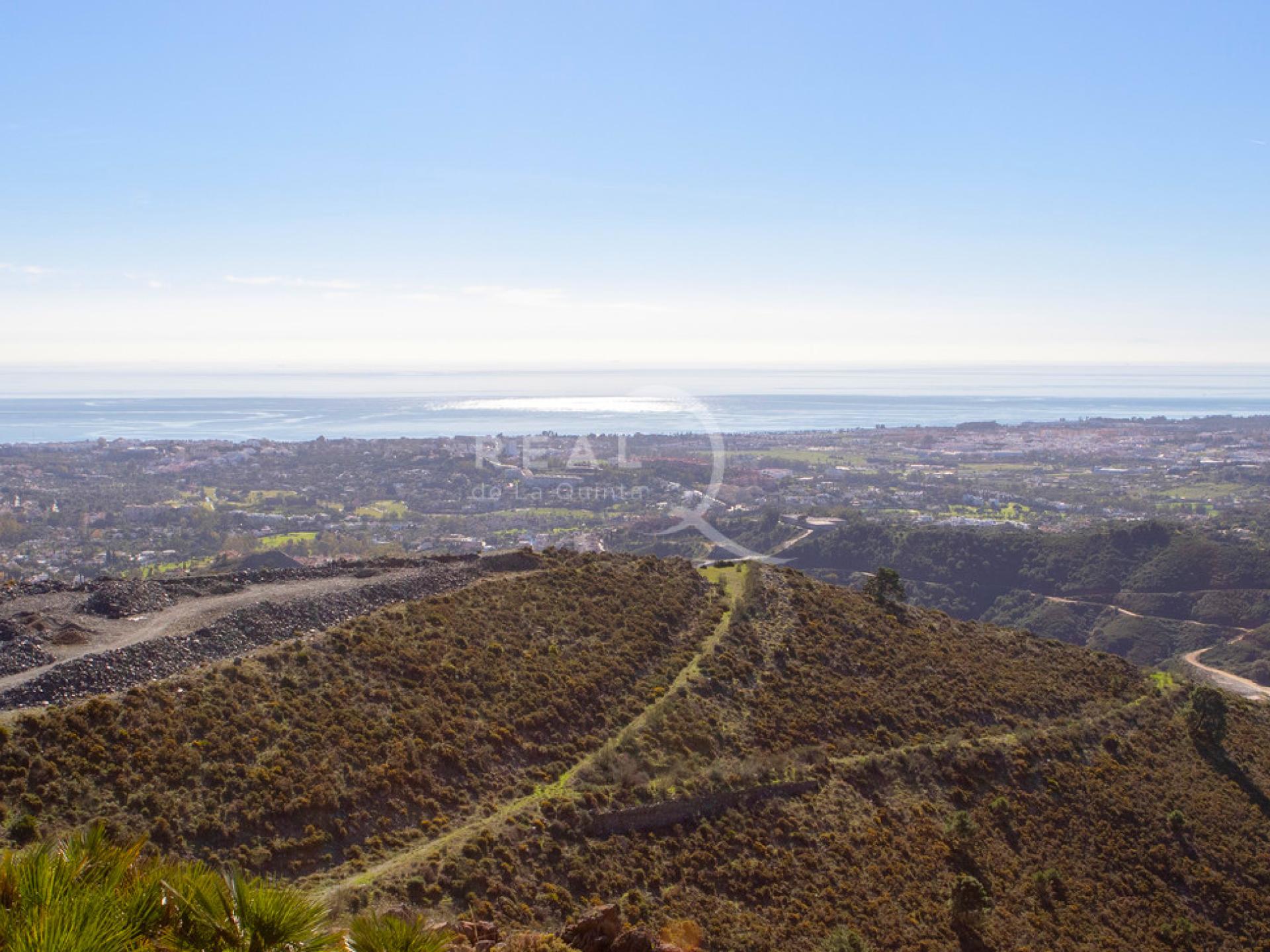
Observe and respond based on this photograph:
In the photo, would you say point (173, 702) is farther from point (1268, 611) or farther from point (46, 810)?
point (1268, 611)

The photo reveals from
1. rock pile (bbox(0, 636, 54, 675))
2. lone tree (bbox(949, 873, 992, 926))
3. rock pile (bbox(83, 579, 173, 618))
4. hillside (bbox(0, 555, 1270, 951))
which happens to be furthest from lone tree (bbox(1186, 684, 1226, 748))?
rock pile (bbox(0, 636, 54, 675))

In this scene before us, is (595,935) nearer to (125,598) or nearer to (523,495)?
(125,598)

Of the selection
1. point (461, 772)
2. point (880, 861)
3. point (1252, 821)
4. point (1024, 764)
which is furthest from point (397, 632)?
point (1252, 821)

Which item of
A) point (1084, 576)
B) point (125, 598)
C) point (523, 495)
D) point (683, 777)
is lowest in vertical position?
point (1084, 576)

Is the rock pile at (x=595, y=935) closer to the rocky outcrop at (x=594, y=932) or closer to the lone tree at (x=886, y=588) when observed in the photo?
the rocky outcrop at (x=594, y=932)

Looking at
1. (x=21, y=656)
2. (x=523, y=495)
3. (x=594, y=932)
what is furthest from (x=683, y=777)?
(x=523, y=495)

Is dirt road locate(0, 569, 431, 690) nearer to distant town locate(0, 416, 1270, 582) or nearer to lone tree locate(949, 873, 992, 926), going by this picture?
Answer: lone tree locate(949, 873, 992, 926)
